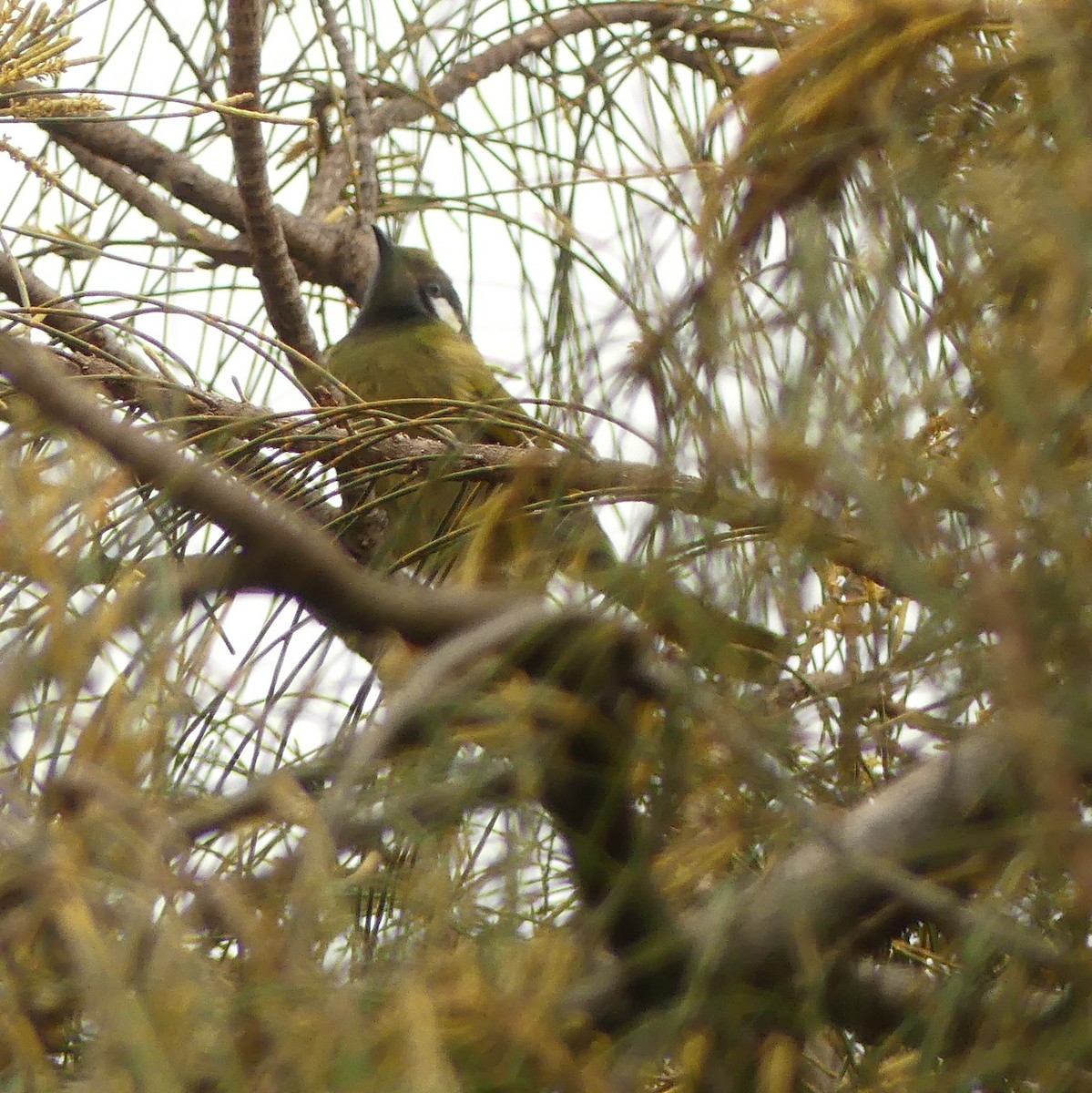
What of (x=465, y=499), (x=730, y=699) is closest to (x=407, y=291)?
(x=465, y=499)

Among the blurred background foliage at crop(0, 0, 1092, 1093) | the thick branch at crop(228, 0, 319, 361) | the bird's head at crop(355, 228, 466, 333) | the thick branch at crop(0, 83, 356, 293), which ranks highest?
the bird's head at crop(355, 228, 466, 333)

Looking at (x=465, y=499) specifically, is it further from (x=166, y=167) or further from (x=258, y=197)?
(x=166, y=167)

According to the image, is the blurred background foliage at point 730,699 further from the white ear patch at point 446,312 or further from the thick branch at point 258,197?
the white ear patch at point 446,312

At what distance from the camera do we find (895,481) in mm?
711

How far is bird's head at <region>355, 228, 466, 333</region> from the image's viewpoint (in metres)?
2.83

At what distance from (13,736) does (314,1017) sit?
0.89 feet

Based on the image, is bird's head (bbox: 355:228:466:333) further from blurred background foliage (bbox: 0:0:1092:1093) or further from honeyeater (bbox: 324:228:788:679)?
blurred background foliage (bbox: 0:0:1092:1093)

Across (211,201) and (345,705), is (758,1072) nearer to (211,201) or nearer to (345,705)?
(345,705)

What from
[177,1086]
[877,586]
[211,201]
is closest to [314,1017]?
[177,1086]

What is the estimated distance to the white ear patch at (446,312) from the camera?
329 cm

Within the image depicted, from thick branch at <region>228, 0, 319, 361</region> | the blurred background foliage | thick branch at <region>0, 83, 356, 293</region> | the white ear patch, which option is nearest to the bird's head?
the white ear patch

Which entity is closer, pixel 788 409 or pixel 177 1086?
pixel 177 1086

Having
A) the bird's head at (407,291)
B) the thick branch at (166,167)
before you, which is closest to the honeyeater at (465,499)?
the bird's head at (407,291)

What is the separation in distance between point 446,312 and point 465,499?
183 centimetres
